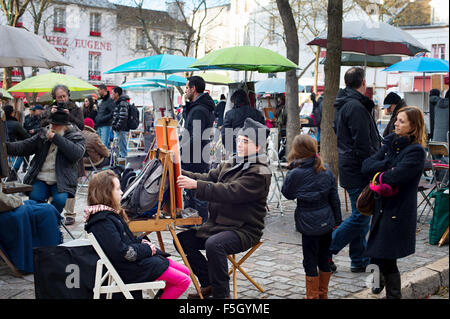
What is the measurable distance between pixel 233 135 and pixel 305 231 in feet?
13.3

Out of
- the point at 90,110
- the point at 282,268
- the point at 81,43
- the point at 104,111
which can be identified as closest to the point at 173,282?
the point at 282,268

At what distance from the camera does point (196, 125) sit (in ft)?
23.5

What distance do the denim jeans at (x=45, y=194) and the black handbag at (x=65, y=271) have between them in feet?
9.36

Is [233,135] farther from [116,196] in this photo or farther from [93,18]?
[93,18]

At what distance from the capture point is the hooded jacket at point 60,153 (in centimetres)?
663

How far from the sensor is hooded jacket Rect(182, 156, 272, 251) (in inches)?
177

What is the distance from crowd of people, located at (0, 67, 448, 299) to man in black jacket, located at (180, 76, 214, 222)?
1 cm

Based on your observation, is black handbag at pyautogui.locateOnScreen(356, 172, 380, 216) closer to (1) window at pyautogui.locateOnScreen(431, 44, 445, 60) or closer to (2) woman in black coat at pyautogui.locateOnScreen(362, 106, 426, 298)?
(2) woman in black coat at pyautogui.locateOnScreen(362, 106, 426, 298)

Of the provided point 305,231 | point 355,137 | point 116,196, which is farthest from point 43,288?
point 355,137

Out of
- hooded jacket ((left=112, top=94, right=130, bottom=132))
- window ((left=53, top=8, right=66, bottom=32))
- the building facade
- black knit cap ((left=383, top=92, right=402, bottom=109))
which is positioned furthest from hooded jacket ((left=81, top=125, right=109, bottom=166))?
window ((left=53, top=8, right=66, bottom=32))

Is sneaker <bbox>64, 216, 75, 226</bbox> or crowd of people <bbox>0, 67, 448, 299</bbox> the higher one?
crowd of people <bbox>0, 67, 448, 299</bbox>

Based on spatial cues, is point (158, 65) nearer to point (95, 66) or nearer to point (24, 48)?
point (24, 48)

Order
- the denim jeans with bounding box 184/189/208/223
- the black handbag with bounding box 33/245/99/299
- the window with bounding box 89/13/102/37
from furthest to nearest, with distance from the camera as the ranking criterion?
1. the window with bounding box 89/13/102/37
2. the denim jeans with bounding box 184/189/208/223
3. the black handbag with bounding box 33/245/99/299

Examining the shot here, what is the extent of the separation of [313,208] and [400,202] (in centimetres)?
72
